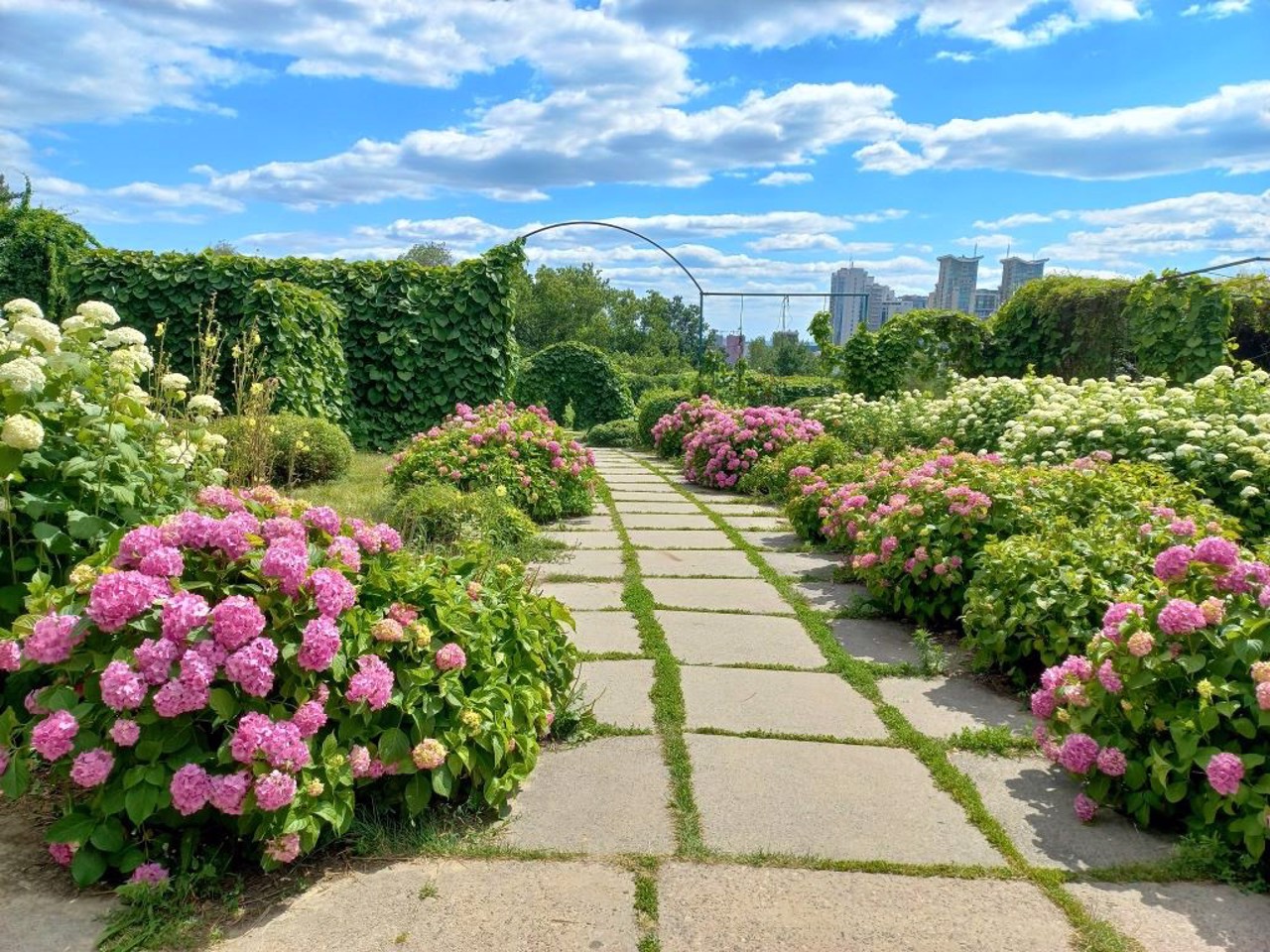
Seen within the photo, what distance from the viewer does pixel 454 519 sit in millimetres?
4621

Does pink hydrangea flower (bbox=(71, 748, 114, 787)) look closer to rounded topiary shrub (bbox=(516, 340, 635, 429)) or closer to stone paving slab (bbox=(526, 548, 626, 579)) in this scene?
stone paving slab (bbox=(526, 548, 626, 579))

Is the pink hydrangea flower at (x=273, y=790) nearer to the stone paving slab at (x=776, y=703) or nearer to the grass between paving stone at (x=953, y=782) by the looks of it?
the stone paving slab at (x=776, y=703)

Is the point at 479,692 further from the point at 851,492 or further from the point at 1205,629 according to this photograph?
the point at 851,492

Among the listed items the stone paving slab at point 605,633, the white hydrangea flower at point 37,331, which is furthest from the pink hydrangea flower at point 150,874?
the stone paving slab at point 605,633

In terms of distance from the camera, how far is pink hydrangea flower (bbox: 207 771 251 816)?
1.62 m

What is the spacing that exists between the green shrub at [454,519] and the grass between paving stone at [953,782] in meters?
1.63

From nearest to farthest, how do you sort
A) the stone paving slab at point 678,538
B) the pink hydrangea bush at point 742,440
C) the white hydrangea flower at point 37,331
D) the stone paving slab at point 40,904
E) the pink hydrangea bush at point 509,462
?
1. the stone paving slab at point 40,904
2. the white hydrangea flower at point 37,331
3. the stone paving slab at point 678,538
4. the pink hydrangea bush at point 509,462
5. the pink hydrangea bush at point 742,440

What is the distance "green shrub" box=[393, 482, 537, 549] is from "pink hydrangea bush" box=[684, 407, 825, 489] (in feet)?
11.9

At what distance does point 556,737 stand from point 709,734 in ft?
1.52

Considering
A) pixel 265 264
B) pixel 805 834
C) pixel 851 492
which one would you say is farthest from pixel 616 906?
pixel 265 264

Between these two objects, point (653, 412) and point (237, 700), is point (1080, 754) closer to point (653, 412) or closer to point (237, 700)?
point (237, 700)

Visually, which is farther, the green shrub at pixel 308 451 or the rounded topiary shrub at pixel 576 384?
the rounded topiary shrub at pixel 576 384

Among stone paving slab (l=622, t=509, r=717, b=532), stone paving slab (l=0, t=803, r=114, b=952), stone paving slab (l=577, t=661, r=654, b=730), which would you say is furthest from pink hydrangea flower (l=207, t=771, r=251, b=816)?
stone paving slab (l=622, t=509, r=717, b=532)

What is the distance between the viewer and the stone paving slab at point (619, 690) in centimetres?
267
